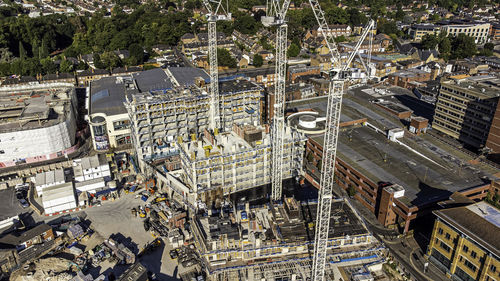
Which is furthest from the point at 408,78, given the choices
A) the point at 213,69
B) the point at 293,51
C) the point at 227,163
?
the point at 227,163

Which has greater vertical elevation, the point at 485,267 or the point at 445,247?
the point at 485,267

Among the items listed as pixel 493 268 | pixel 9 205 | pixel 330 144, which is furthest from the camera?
pixel 9 205

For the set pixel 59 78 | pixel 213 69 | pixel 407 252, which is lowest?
pixel 407 252

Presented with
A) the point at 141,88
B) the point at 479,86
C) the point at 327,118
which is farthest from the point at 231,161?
the point at 479,86

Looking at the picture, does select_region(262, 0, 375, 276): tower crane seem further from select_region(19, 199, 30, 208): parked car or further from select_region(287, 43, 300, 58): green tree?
select_region(287, 43, 300, 58): green tree

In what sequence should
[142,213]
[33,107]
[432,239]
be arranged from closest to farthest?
1. [432,239]
2. [142,213]
3. [33,107]

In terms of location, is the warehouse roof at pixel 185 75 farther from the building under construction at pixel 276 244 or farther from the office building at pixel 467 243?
the office building at pixel 467 243

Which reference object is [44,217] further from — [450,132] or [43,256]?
[450,132]

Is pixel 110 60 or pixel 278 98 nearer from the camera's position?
pixel 278 98

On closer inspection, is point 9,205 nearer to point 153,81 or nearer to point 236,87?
point 153,81
